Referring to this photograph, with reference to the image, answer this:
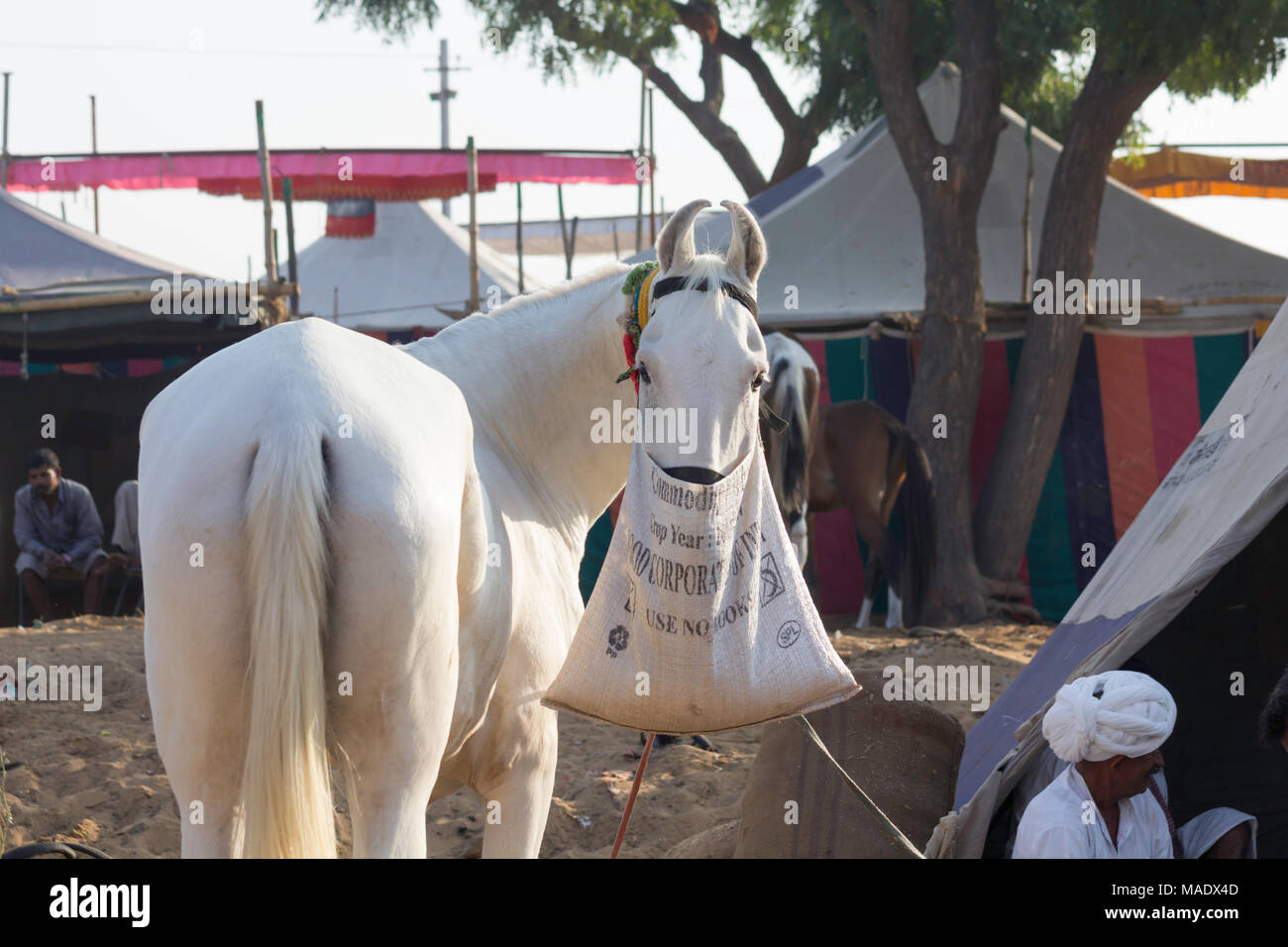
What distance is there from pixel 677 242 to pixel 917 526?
279 inches

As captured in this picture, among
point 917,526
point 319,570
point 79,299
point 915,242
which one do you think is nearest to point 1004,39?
point 915,242

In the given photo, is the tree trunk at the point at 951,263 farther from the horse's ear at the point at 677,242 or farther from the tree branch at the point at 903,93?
the horse's ear at the point at 677,242

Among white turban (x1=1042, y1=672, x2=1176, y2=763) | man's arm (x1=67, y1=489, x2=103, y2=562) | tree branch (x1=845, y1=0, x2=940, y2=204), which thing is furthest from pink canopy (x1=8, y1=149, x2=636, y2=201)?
white turban (x1=1042, y1=672, x2=1176, y2=763)

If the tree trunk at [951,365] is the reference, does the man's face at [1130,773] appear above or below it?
below

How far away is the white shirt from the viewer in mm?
2650

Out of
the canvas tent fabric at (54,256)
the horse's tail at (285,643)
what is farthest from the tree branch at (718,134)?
the horse's tail at (285,643)

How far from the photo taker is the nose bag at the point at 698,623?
2.68 meters

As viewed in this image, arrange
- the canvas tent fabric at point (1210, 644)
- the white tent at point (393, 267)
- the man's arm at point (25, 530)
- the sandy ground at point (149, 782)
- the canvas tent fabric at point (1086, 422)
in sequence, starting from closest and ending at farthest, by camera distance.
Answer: the canvas tent fabric at point (1210, 644) → the sandy ground at point (149, 782) → the man's arm at point (25, 530) → the canvas tent fabric at point (1086, 422) → the white tent at point (393, 267)

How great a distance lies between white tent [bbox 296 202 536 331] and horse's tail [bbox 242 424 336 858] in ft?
48.9

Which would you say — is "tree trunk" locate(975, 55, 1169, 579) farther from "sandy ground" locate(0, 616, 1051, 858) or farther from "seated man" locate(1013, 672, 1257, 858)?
"seated man" locate(1013, 672, 1257, 858)

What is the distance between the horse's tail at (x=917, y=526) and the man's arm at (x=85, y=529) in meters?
5.84
